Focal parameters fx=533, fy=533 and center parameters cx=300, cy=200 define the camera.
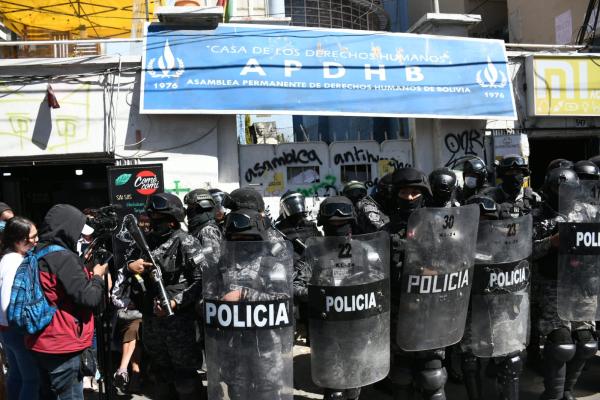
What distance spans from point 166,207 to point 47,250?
748 mm

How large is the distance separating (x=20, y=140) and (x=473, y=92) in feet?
21.6

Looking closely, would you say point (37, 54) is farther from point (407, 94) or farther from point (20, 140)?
point (407, 94)

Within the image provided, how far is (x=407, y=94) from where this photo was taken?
796 cm

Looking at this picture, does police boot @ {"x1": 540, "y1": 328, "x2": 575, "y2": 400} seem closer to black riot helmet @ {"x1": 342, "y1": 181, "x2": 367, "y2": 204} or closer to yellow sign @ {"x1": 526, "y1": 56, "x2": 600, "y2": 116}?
black riot helmet @ {"x1": 342, "y1": 181, "x2": 367, "y2": 204}

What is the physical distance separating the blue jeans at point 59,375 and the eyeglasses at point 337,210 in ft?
5.74

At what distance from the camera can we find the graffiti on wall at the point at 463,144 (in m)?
8.39

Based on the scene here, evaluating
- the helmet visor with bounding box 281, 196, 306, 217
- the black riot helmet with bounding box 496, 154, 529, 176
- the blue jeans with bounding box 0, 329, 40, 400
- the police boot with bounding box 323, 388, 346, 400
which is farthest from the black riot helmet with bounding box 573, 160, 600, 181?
the blue jeans with bounding box 0, 329, 40, 400

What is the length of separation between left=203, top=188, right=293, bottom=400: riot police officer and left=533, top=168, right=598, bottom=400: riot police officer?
204cm

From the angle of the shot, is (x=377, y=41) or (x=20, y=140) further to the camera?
(x=377, y=41)

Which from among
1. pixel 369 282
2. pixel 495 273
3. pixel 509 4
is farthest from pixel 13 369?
pixel 509 4

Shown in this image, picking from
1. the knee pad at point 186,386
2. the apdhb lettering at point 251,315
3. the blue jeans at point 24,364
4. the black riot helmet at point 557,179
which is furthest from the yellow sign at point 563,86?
the blue jeans at point 24,364

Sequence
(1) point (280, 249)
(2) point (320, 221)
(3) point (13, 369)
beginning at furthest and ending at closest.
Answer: (3) point (13, 369) < (2) point (320, 221) < (1) point (280, 249)

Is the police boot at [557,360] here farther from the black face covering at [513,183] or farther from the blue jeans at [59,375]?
the blue jeans at [59,375]

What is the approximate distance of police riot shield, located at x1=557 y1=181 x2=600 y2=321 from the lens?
3.72m
